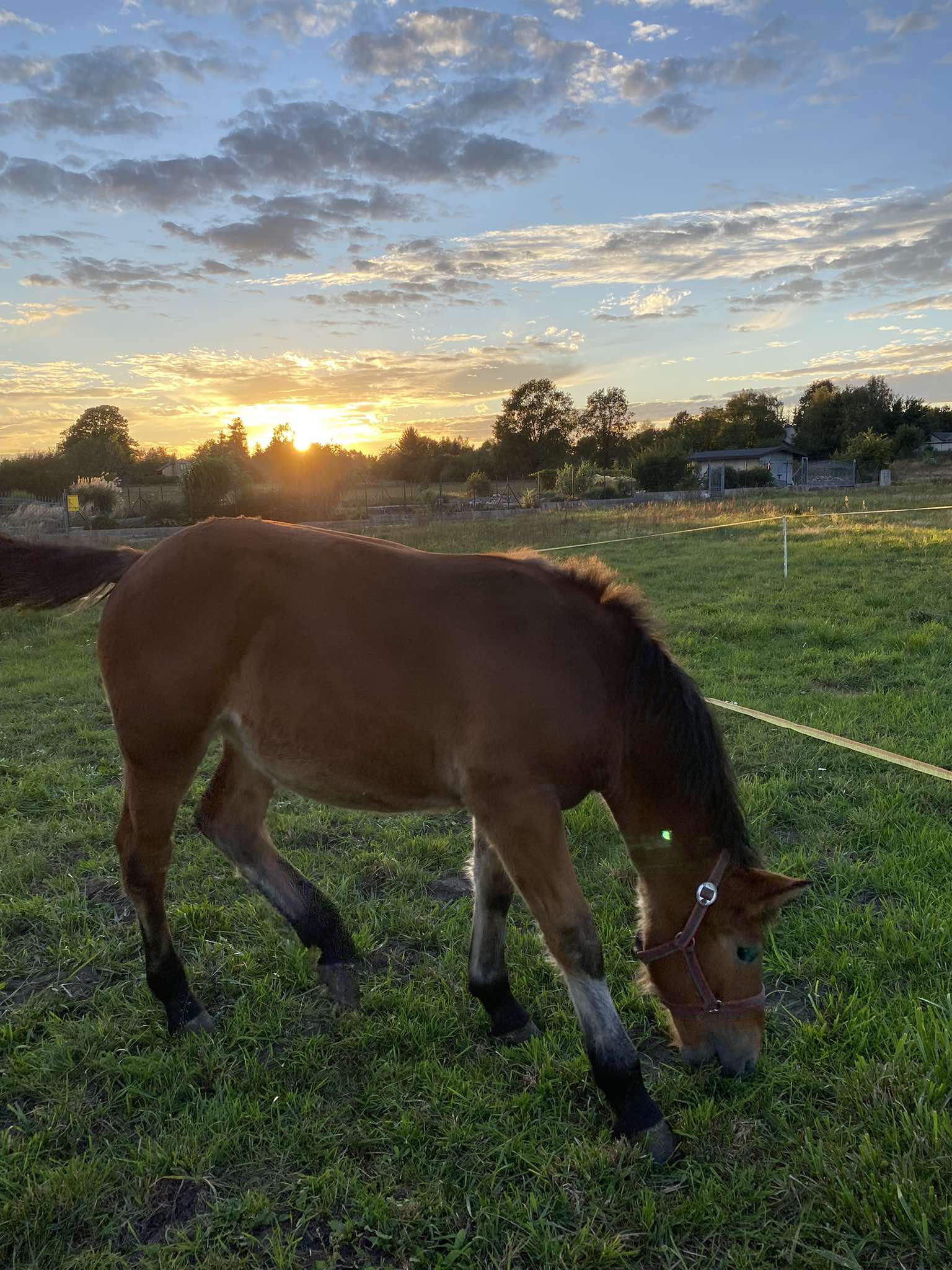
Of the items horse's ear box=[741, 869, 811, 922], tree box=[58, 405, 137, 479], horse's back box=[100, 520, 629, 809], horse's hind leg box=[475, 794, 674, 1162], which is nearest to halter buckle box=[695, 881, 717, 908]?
horse's ear box=[741, 869, 811, 922]

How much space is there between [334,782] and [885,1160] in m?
2.08

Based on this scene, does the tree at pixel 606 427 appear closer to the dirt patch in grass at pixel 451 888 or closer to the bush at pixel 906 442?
the bush at pixel 906 442

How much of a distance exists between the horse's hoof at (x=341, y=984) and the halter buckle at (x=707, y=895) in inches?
59.3

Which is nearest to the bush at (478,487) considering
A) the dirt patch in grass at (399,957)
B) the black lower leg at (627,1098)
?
the dirt patch in grass at (399,957)

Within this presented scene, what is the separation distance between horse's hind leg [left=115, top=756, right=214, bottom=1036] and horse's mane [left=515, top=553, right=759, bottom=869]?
5.83ft

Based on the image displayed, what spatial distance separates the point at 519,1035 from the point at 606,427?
8030cm

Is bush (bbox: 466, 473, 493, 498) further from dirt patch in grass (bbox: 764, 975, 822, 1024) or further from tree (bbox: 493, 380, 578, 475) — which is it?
dirt patch in grass (bbox: 764, 975, 822, 1024)

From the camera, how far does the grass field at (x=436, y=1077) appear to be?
213 cm

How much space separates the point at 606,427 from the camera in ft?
258

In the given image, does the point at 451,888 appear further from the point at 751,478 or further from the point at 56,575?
the point at 751,478

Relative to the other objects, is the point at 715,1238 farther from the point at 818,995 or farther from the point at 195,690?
the point at 195,690

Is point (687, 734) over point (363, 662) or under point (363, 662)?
under

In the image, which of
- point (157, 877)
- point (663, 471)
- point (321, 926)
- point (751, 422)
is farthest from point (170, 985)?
point (751, 422)

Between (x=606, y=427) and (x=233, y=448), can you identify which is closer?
(x=233, y=448)
